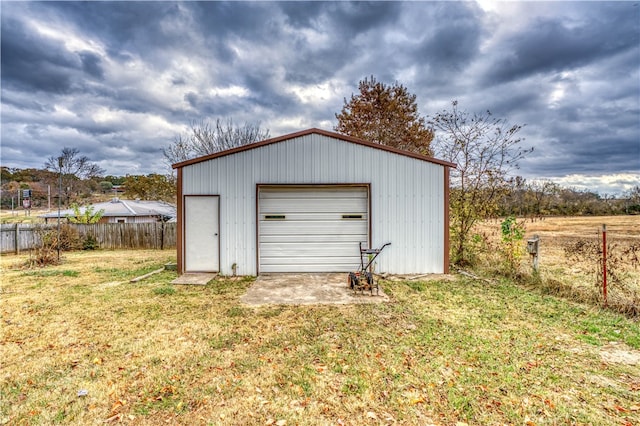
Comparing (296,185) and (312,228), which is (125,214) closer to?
(296,185)

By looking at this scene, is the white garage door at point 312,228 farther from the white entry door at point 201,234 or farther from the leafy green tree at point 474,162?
the leafy green tree at point 474,162

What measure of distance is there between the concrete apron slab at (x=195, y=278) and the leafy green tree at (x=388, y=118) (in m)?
13.5

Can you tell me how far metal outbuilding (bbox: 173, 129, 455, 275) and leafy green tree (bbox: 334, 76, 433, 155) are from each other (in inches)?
442

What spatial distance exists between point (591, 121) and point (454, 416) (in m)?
18.4

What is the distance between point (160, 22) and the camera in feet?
29.4

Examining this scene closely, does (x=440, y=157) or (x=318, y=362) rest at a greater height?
(x=440, y=157)

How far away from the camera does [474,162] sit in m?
8.07

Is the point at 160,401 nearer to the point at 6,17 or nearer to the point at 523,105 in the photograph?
the point at 6,17

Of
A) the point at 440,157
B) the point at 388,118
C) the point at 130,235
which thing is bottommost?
the point at 130,235

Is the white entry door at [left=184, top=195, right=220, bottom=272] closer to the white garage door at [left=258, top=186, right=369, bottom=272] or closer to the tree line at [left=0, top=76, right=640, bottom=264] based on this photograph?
the white garage door at [left=258, top=186, right=369, bottom=272]

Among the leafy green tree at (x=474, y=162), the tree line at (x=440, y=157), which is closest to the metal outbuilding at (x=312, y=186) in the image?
the leafy green tree at (x=474, y=162)

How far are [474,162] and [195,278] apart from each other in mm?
7900

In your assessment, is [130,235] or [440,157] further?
[130,235]

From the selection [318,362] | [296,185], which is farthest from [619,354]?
[296,185]
